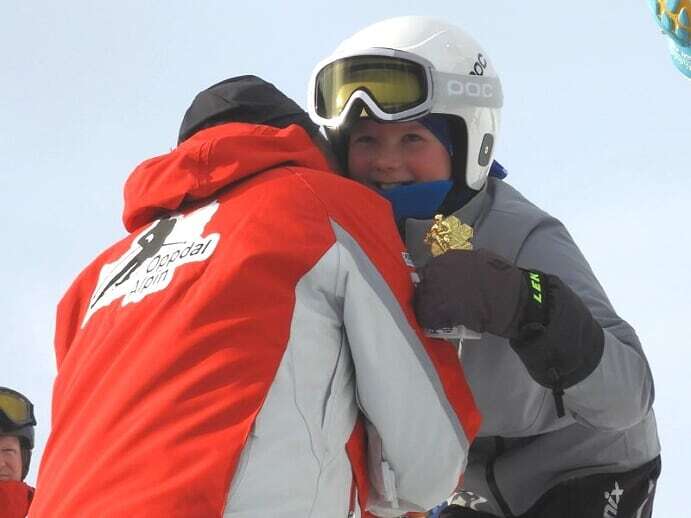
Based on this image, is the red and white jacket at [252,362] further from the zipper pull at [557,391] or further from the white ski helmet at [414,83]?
the white ski helmet at [414,83]

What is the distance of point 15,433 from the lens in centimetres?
782

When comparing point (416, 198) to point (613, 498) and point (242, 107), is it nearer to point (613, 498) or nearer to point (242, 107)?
point (242, 107)

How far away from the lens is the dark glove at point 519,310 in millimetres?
3887

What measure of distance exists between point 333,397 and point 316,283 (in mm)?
286

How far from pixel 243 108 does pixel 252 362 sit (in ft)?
3.22

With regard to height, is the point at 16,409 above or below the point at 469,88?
below

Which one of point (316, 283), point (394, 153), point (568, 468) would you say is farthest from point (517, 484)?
point (316, 283)

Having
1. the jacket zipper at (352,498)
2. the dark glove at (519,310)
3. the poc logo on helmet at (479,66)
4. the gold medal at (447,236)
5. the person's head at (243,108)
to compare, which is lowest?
the jacket zipper at (352,498)

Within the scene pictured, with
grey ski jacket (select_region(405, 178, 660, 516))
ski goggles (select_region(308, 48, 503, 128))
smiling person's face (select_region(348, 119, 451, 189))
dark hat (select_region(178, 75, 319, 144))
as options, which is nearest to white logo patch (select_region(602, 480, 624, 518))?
grey ski jacket (select_region(405, 178, 660, 516))

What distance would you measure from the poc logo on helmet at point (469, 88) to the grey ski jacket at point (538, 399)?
34 cm

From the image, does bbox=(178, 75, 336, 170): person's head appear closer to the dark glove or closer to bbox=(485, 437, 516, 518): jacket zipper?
the dark glove

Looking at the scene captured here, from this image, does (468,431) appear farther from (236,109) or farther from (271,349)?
(236,109)

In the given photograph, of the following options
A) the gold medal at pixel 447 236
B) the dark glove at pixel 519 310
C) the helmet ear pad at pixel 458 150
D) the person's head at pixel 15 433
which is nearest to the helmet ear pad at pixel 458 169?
the helmet ear pad at pixel 458 150

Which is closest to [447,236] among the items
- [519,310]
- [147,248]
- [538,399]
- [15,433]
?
[519,310]
